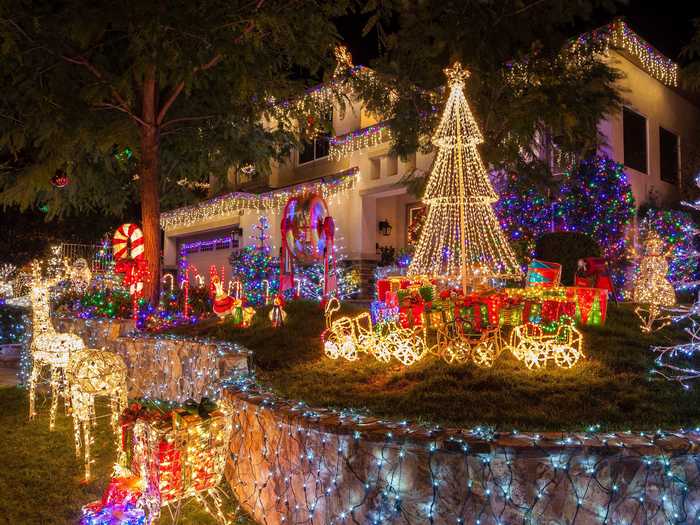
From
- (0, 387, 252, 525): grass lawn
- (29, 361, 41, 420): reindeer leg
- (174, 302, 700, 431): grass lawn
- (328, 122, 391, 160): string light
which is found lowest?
(0, 387, 252, 525): grass lawn

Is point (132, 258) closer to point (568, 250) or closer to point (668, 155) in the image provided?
point (568, 250)

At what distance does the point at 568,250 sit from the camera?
12.6 metres

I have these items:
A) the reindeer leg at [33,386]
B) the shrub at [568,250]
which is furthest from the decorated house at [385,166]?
the reindeer leg at [33,386]

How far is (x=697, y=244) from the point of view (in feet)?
48.9

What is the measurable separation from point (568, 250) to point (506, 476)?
1008cm

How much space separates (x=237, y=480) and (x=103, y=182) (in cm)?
1260

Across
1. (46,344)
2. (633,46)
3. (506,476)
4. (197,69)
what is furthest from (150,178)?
(633,46)

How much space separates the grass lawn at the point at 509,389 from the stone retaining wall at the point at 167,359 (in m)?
0.54

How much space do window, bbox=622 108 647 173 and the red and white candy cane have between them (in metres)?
12.5

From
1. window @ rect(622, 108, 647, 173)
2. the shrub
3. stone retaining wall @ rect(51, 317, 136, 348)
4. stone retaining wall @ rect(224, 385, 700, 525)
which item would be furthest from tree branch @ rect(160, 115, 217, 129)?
stone retaining wall @ rect(224, 385, 700, 525)

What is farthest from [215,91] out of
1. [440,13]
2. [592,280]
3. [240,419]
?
[240,419]

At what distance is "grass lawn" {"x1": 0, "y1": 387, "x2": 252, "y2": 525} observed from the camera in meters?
4.95

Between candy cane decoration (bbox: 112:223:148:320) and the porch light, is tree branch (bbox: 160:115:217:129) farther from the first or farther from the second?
the porch light

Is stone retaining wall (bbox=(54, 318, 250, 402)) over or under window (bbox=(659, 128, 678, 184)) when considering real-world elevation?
under
